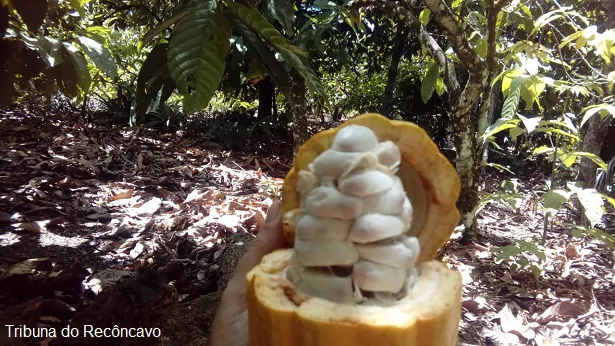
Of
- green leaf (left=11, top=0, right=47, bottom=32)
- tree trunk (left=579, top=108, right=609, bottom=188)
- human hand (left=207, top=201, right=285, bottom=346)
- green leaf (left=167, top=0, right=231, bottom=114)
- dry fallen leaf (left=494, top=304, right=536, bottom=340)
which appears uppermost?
green leaf (left=11, top=0, right=47, bottom=32)

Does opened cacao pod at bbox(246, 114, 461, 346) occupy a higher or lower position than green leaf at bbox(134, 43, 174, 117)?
lower

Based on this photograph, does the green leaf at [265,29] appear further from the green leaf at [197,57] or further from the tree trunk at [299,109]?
the tree trunk at [299,109]

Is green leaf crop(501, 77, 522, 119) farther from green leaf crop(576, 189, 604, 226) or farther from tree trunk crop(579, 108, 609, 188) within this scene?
tree trunk crop(579, 108, 609, 188)

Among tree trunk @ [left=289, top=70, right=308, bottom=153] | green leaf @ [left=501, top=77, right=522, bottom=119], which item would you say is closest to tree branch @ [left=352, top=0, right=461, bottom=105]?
green leaf @ [left=501, top=77, right=522, bottom=119]

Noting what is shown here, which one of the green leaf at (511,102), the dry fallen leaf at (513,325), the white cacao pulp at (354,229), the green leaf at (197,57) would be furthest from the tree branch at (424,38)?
the white cacao pulp at (354,229)

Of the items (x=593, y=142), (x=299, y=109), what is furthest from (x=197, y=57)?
(x=593, y=142)

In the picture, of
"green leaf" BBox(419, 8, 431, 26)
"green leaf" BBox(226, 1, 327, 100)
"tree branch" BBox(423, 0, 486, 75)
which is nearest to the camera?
"green leaf" BBox(226, 1, 327, 100)

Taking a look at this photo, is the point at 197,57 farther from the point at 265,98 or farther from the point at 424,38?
the point at 265,98
